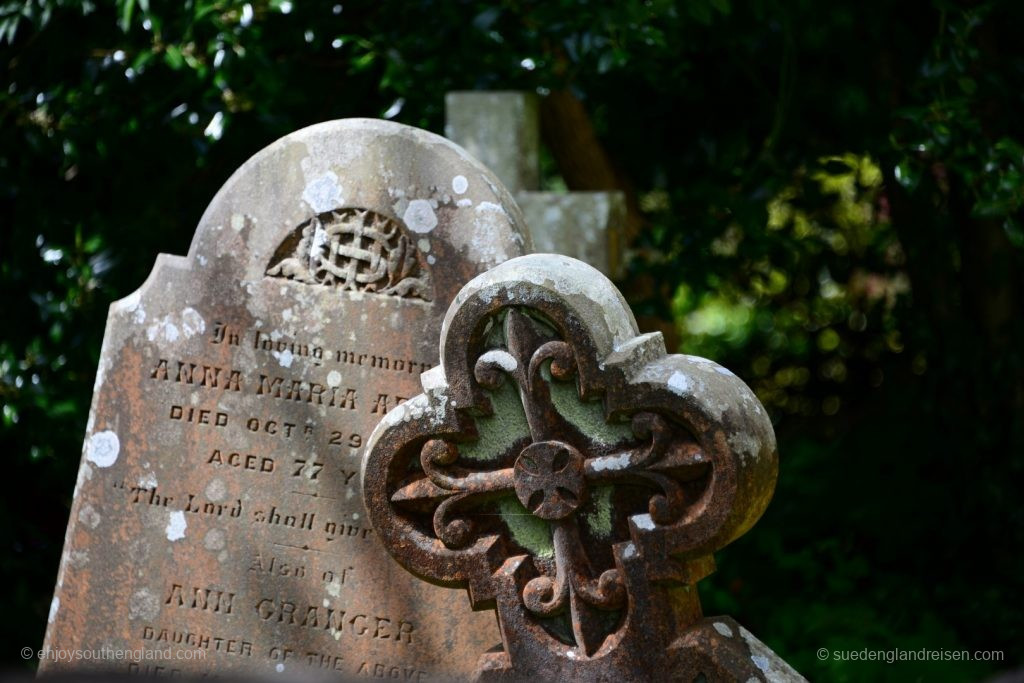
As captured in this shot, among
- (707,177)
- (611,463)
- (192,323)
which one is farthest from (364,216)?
(707,177)

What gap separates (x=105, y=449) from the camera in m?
3.54

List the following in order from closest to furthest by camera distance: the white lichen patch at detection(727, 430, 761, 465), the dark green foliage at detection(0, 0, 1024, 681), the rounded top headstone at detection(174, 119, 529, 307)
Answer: the white lichen patch at detection(727, 430, 761, 465) < the rounded top headstone at detection(174, 119, 529, 307) < the dark green foliage at detection(0, 0, 1024, 681)

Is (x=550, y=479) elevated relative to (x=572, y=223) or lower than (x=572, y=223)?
elevated

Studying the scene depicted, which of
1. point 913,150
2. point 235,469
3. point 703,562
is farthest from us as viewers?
point 913,150

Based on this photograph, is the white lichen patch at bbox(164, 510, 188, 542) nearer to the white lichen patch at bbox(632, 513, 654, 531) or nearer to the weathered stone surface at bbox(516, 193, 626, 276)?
the white lichen patch at bbox(632, 513, 654, 531)

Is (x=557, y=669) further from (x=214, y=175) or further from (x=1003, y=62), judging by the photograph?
(x=1003, y=62)

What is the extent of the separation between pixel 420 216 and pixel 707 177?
2.50 metres

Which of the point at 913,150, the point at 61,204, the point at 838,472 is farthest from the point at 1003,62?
the point at 61,204

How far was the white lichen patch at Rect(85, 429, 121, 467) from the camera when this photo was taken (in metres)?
3.54

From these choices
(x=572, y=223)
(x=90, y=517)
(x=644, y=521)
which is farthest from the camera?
(x=572, y=223)

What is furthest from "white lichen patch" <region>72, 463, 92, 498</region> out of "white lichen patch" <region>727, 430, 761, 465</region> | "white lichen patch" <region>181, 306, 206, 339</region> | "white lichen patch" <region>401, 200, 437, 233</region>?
"white lichen patch" <region>727, 430, 761, 465</region>

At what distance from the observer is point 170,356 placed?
3.52 meters

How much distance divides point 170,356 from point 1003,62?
3.67 metres

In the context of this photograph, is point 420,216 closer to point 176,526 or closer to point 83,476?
point 176,526
